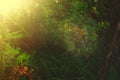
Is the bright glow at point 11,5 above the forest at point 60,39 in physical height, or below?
above

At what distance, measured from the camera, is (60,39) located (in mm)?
2941

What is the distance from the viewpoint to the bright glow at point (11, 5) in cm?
268

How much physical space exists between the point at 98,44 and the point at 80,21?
0.31 m

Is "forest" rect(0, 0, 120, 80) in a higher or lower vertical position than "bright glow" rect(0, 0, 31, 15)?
lower

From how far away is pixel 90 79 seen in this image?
3004 millimetres

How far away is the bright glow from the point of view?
268 cm

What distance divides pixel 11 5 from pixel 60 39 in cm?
57

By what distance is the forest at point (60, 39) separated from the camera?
269 centimetres

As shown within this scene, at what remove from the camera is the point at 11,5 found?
9.12 feet

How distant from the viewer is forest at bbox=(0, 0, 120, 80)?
2.69 m

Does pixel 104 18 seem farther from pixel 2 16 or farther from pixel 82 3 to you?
pixel 2 16

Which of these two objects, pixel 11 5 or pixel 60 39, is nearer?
pixel 11 5

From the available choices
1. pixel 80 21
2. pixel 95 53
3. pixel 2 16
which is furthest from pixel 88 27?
pixel 2 16

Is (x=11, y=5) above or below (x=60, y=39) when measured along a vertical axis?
above
